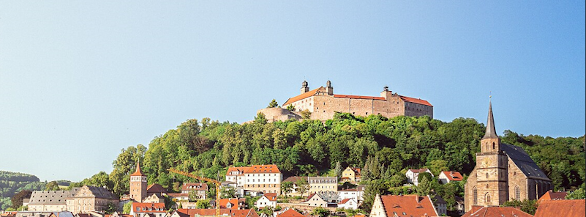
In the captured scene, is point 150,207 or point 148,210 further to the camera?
point 150,207

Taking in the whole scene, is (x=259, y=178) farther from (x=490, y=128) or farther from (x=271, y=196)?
(x=490, y=128)

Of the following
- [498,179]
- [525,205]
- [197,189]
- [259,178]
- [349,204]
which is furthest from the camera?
[259,178]

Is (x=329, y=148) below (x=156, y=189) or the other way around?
the other way around

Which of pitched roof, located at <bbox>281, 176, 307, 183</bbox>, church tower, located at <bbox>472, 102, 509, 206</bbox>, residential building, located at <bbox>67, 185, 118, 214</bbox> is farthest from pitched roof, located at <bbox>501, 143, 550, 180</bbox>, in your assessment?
residential building, located at <bbox>67, 185, 118, 214</bbox>

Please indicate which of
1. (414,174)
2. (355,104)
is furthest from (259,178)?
(355,104)

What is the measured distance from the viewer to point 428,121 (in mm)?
110500

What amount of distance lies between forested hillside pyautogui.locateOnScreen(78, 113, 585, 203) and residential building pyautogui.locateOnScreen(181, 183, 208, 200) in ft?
12.8

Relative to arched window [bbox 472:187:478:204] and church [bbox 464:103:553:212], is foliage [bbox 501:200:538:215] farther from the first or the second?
arched window [bbox 472:187:478:204]

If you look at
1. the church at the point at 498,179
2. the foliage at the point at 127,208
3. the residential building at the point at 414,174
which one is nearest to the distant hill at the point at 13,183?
the foliage at the point at 127,208

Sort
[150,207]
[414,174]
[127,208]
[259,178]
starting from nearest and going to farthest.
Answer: [150,207] < [414,174] < [127,208] < [259,178]

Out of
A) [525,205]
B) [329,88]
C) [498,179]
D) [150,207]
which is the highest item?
[329,88]

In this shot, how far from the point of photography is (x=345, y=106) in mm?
114688

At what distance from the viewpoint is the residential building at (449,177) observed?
8588 centimetres

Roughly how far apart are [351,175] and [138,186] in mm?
25982
